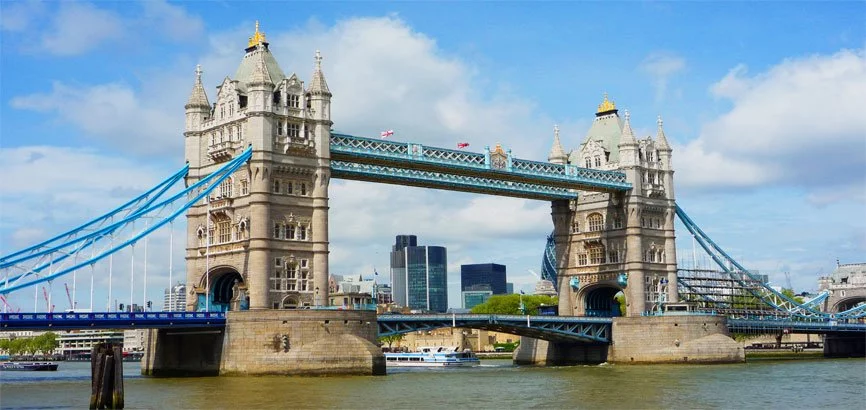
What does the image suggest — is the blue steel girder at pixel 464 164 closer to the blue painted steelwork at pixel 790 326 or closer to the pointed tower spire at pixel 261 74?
the pointed tower spire at pixel 261 74

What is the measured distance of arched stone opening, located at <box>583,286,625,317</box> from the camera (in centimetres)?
11856

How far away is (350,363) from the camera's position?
266 feet

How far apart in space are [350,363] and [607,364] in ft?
122

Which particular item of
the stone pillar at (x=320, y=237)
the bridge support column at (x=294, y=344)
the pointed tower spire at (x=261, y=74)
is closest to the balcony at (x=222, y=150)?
the pointed tower spire at (x=261, y=74)

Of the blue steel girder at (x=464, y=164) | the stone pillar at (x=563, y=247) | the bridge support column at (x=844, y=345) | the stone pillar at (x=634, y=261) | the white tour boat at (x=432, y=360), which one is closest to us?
the blue steel girder at (x=464, y=164)

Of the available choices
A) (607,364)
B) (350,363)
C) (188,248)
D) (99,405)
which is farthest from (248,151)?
(607,364)

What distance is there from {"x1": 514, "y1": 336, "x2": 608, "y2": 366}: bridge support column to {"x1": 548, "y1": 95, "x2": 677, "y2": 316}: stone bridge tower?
13.4ft

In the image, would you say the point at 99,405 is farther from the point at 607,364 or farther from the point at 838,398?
the point at 607,364

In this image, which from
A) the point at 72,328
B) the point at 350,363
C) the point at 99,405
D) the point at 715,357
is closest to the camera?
the point at 99,405

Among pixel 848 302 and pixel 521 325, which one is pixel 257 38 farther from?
pixel 848 302

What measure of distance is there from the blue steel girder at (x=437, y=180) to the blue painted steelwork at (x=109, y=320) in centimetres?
1828

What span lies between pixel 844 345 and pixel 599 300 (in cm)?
4384

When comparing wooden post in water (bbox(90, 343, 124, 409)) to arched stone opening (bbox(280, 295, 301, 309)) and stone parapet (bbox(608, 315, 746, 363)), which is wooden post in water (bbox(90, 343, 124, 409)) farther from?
stone parapet (bbox(608, 315, 746, 363))

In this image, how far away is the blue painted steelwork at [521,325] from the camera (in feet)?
309
